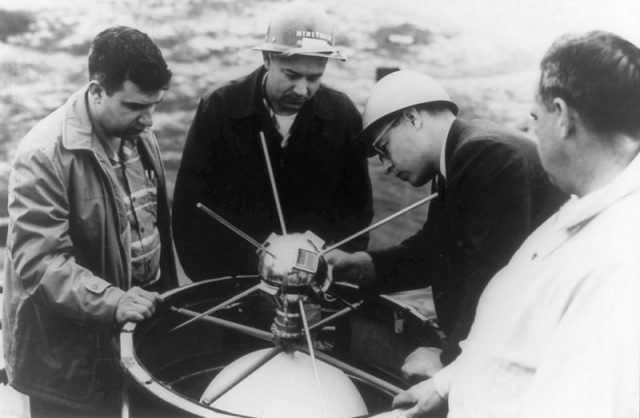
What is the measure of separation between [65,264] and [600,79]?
1.28 m

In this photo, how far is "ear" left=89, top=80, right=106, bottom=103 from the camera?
1688mm

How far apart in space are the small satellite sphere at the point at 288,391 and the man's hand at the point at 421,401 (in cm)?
15

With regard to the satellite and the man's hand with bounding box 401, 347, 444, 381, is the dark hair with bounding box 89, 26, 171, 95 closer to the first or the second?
the satellite

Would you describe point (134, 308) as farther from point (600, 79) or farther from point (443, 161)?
point (600, 79)

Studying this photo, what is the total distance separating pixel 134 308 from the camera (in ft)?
4.88

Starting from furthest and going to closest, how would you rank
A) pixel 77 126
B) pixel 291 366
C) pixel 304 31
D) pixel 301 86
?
pixel 301 86 < pixel 304 31 < pixel 77 126 < pixel 291 366

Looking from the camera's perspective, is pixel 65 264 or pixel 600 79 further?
pixel 65 264

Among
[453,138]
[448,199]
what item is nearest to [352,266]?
[448,199]

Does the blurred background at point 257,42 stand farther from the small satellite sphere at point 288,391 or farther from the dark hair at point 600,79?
the small satellite sphere at point 288,391

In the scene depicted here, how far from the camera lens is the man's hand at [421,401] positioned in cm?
129

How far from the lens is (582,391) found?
100cm

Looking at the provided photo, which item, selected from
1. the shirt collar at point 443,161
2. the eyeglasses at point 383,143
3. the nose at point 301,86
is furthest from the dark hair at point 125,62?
the shirt collar at point 443,161

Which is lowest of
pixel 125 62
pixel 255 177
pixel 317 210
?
pixel 317 210

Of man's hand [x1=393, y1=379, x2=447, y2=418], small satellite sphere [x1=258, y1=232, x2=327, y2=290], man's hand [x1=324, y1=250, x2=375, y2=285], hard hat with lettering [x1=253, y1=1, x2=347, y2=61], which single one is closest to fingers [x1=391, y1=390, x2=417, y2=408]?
man's hand [x1=393, y1=379, x2=447, y2=418]
